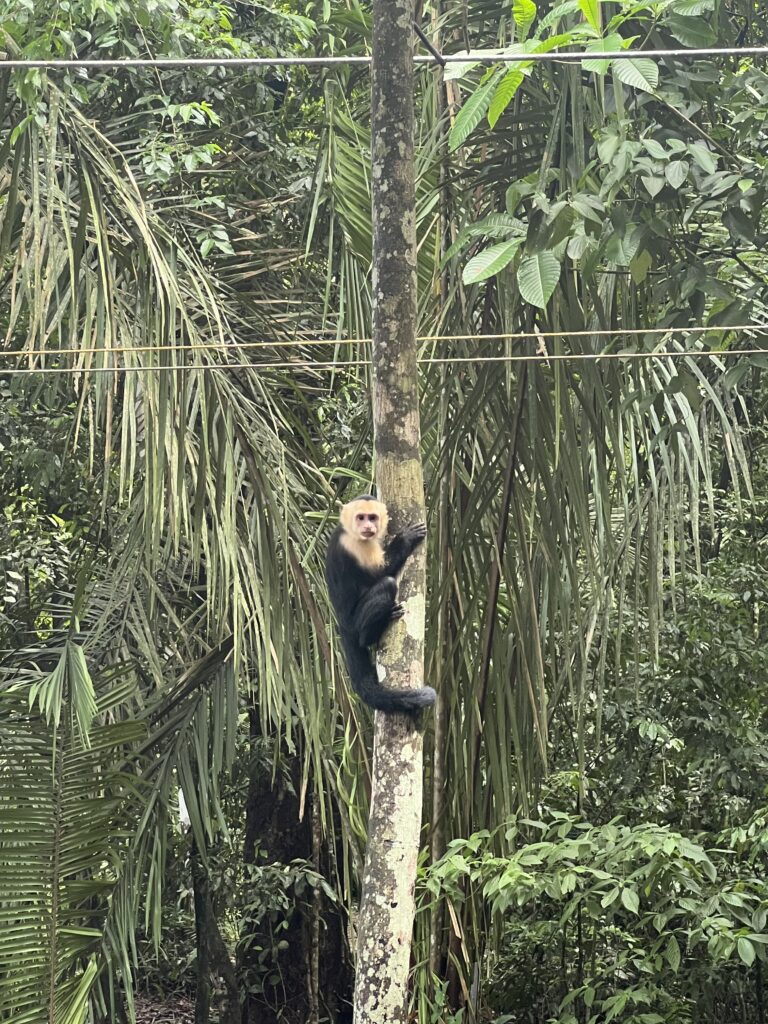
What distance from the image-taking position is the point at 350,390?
6633 millimetres

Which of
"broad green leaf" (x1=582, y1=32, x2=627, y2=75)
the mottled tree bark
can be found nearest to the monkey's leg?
the mottled tree bark

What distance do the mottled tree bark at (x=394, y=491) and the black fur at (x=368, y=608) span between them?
4 centimetres

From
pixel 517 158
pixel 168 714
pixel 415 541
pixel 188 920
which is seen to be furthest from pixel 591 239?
pixel 188 920

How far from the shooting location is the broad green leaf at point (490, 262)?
2.96 metres

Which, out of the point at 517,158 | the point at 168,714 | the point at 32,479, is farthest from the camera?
the point at 32,479

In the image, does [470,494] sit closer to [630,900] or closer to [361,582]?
[361,582]

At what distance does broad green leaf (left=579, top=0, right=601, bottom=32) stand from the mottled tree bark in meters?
0.53

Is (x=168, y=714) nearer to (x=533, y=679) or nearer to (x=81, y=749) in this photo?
(x=81, y=749)

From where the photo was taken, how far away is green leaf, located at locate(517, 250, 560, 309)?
9.66ft

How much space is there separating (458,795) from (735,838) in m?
1.04

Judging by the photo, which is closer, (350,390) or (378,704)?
(378,704)

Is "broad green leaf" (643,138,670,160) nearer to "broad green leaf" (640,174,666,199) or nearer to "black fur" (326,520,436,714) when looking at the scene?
"broad green leaf" (640,174,666,199)

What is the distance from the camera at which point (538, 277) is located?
3.00m

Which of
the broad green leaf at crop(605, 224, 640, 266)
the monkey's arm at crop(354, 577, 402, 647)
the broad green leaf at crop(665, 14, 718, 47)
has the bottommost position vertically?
the monkey's arm at crop(354, 577, 402, 647)
